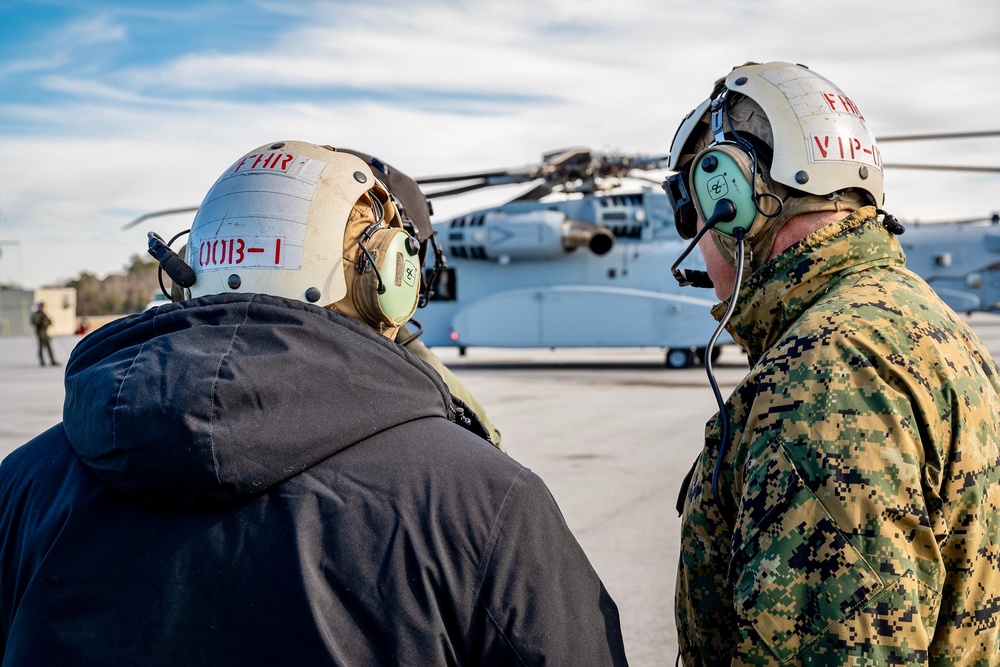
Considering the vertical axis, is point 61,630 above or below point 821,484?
below

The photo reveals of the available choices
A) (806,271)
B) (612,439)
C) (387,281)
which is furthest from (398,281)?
(612,439)

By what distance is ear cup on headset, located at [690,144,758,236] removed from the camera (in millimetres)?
1964

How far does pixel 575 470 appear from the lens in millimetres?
7855

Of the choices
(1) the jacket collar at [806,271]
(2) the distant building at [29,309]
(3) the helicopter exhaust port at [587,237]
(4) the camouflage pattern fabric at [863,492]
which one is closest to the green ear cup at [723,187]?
(1) the jacket collar at [806,271]

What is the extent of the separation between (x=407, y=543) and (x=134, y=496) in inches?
17.0

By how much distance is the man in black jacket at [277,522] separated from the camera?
137 cm

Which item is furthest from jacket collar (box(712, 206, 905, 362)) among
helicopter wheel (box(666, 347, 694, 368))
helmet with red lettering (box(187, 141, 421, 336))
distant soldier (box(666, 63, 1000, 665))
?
helicopter wheel (box(666, 347, 694, 368))

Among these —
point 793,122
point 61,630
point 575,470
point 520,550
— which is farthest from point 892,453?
point 575,470

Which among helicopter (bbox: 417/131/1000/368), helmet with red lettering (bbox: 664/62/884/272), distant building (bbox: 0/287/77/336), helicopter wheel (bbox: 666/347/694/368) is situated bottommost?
distant building (bbox: 0/287/77/336)

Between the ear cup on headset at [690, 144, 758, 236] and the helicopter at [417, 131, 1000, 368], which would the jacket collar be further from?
the helicopter at [417, 131, 1000, 368]

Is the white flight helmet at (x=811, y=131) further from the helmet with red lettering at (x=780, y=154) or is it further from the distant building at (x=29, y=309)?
the distant building at (x=29, y=309)

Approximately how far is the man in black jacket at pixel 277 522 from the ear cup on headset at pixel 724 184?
0.84 metres

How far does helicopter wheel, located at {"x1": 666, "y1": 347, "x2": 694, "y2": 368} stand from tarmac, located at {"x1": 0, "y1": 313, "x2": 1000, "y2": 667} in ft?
0.81

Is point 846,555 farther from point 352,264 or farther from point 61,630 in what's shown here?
point 61,630
